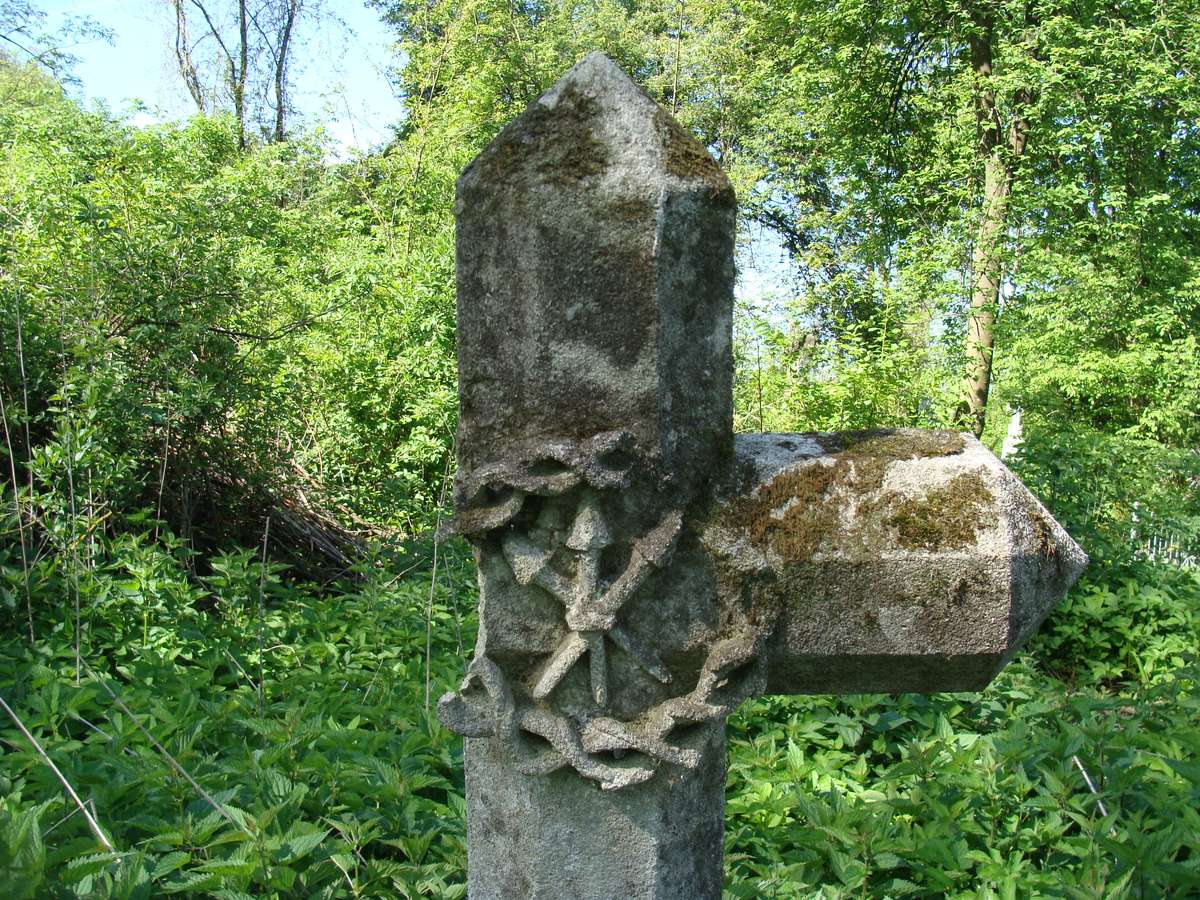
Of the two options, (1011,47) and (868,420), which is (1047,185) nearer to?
(1011,47)

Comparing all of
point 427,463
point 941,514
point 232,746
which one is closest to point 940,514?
point 941,514

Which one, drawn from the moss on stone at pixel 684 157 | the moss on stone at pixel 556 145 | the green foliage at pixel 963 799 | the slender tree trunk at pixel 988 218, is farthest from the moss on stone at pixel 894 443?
the slender tree trunk at pixel 988 218

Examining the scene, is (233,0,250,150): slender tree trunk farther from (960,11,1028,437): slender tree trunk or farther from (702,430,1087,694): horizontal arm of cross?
(702,430,1087,694): horizontal arm of cross

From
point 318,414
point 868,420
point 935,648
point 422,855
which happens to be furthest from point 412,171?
point 935,648

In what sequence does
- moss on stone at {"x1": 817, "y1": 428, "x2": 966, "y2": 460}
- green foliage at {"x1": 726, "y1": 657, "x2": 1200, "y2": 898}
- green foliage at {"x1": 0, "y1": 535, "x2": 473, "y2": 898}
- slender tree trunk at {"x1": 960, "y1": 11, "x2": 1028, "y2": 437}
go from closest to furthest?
moss on stone at {"x1": 817, "y1": 428, "x2": 966, "y2": 460}, green foliage at {"x1": 0, "y1": 535, "x2": 473, "y2": 898}, green foliage at {"x1": 726, "y1": 657, "x2": 1200, "y2": 898}, slender tree trunk at {"x1": 960, "y1": 11, "x2": 1028, "y2": 437}

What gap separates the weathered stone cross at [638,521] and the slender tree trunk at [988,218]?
10.2 m

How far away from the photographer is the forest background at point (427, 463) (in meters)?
2.41

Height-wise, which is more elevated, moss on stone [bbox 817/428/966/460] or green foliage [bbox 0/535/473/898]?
moss on stone [bbox 817/428/966/460]

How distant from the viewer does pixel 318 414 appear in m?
7.44

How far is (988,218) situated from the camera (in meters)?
11.5

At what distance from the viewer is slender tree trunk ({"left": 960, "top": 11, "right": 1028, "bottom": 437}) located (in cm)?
1140

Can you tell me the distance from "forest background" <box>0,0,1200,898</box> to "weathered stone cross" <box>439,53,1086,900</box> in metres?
0.75

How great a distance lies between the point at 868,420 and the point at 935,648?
6249 millimetres

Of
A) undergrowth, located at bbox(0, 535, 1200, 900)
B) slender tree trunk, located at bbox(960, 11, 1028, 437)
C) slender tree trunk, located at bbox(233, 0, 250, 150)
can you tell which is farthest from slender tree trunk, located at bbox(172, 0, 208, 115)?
undergrowth, located at bbox(0, 535, 1200, 900)
